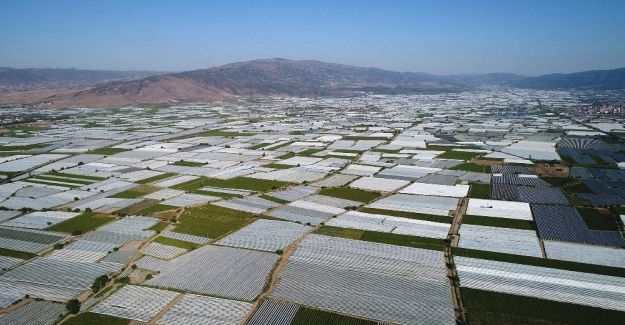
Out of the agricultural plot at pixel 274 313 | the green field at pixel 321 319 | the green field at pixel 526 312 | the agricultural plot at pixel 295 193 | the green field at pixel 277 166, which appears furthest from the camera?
the green field at pixel 277 166

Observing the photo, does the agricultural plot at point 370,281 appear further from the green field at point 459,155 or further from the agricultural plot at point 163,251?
the green field at point 459,155

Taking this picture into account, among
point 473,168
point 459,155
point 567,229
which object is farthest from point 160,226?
point 459,155

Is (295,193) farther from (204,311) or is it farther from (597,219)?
(597,219)

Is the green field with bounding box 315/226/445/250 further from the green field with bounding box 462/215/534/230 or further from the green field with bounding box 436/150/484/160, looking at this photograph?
the green field with bounding box 436/150/484/160

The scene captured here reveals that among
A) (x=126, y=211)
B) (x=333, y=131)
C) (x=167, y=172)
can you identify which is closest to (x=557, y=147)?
(x=333, y=131)

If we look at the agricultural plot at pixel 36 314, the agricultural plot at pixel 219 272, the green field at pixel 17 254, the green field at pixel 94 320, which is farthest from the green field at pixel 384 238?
the green field at pixel 17 254

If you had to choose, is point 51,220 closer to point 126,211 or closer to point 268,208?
point 126,211
